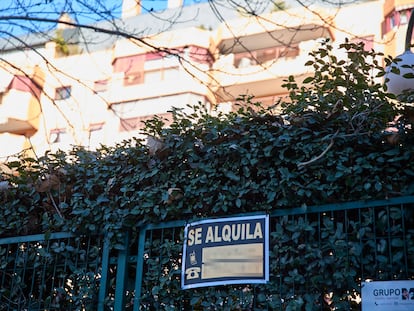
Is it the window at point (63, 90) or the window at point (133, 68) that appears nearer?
the window at point (63, 90)

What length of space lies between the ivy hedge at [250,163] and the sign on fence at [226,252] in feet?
0.35

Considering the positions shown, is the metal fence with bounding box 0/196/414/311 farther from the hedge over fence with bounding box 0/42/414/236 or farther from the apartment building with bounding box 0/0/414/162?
the apartment building with bounding box 0/0/414/162

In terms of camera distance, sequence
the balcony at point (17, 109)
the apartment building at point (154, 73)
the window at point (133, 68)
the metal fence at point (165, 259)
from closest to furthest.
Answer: the metal fence at point (165, 259) < the apartment building at point (154, 73) < the window at point (133, 68) < the balcony at point (17, 109)

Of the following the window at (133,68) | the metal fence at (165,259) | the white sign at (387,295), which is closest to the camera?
the white sign at (387,295)

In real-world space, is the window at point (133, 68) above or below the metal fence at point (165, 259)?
above

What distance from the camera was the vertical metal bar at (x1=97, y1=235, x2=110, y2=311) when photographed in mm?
4816

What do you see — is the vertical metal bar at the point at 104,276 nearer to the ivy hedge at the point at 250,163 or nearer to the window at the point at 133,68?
the ivy hedge at the point at 250,163

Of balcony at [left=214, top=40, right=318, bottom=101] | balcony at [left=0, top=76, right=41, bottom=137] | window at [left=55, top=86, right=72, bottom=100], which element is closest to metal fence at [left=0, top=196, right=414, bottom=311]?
window at [left=55, top=86, right=72, bottom=100]

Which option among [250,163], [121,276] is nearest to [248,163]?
[250,163]

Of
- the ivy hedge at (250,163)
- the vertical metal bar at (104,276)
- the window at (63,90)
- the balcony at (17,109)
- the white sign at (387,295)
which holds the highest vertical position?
the balcony at (17,109)

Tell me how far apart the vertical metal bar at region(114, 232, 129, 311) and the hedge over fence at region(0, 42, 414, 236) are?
0.16 meters

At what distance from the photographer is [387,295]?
381cm

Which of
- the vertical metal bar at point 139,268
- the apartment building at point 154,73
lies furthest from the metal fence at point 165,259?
the apartment building at point 154,73

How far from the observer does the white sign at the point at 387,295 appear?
12.3 feet
